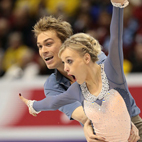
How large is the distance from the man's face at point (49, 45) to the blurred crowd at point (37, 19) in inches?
84.8

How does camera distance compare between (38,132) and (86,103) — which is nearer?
(86,103)

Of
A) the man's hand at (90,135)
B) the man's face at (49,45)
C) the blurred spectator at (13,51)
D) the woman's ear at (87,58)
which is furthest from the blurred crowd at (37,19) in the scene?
the woman's ear at (87,58)

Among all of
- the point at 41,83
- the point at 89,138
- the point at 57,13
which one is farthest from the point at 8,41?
the point at 89,138

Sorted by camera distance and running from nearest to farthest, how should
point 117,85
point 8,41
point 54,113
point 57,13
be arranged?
point 117,85, point 54,113, point 57,13, point 8,41

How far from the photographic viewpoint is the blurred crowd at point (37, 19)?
5.42 meters

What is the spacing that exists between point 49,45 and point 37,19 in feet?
12.5

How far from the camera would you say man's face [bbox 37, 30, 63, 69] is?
2.88 meters

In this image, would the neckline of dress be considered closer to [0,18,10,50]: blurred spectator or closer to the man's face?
the man's face

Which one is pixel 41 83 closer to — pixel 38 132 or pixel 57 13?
pixel 38 132

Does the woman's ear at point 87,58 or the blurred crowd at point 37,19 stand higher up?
the blurred crowd at point 37,19

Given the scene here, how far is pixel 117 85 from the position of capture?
2342mm

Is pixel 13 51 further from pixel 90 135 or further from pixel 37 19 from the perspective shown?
pixel 90 135

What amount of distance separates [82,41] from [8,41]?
4.56 metres

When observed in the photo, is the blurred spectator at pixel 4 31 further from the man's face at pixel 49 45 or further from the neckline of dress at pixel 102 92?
the neckline of dress at pixel 102 92
